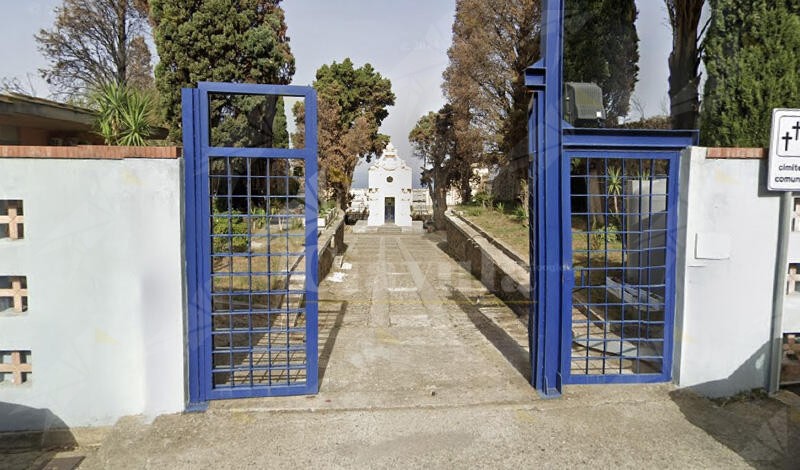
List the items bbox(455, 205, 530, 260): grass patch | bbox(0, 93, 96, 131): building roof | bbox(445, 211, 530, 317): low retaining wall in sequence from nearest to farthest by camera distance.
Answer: bbox(0, 93, 96, 131): building roof, bbox(445, 211, 530, 317): low retaining wall, bbox(455, 205, 530, 260): grass patch

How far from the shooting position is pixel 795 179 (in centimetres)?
412

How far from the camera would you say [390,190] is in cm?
3025

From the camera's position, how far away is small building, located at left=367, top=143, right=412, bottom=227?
3019 centimetres

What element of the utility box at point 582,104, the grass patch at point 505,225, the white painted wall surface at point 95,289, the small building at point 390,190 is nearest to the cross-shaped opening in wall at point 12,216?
the white painted wall surface at point 95,289

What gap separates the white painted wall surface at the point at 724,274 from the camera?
14.0 feet

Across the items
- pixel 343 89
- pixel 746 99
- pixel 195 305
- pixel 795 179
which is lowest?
pixel 195 305

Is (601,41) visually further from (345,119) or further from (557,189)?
(345,119)

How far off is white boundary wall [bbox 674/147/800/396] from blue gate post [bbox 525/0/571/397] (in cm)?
112

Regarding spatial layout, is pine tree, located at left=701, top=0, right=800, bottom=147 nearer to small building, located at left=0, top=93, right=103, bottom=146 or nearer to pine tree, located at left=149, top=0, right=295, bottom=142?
small building, located at left=0, top=93, right=103, bottom=146

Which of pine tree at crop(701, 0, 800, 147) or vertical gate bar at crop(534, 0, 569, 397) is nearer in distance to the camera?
vertical gate bar at crop(534, 0, 569, 397)

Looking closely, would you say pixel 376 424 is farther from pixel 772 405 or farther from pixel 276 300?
pixel 276 300

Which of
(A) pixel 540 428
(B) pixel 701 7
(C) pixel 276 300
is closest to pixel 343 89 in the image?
(B) pixel 701 7

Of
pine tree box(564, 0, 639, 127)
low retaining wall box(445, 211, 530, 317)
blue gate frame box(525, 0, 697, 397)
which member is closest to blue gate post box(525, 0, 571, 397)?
blue gate frame box(525, 0, 697, 397)

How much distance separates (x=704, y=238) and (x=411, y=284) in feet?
21.7
